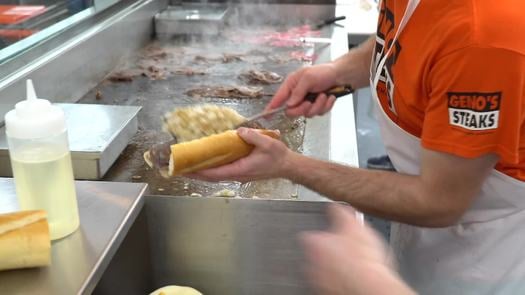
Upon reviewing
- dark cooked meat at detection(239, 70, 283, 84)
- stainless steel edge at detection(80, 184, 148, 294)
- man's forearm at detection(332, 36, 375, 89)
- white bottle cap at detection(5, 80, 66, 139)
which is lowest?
dark cooked meat at detection(239, 70, 283, 84)

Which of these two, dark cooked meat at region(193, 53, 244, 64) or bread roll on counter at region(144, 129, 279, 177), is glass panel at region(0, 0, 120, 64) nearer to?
dark cooked meat at region(193, 53, 244, 64)

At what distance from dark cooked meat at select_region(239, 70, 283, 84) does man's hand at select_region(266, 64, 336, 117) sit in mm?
573

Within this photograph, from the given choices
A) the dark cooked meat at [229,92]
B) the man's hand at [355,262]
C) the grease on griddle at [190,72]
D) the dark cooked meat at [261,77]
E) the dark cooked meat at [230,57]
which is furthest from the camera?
the dark cooked meat at [230,57]

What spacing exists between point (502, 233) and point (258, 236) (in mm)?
528

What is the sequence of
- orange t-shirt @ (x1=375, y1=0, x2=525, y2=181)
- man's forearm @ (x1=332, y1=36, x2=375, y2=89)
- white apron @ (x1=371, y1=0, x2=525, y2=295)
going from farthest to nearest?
1. man's forearm @ (x1=332, y1=36, x2=375, y2=89)
2. white apron @ (x1=371, y1=0, x2=525, y2=295)
3. orange t-shirt @ (x1=375, y1=0, x2=525, y2=181)

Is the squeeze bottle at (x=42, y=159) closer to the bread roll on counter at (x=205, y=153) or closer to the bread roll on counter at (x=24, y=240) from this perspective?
the bread roll on counter at (x=24, y=240)

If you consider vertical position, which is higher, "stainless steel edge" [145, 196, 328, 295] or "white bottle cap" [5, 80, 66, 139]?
"white bottle cap" [5, 80, 66, 139]

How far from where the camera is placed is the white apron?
123 centimetres

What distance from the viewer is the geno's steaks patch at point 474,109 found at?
990mm

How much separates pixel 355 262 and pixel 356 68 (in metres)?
0.87

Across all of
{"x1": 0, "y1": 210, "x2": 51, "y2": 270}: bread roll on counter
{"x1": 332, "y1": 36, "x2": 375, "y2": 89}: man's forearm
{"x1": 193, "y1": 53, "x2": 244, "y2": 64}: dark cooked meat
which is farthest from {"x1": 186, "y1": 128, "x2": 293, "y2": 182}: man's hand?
{"x1": 193, "y1": 53, "x2": 244, "y2": 64}: dark cooked meat

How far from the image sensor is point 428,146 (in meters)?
1.07

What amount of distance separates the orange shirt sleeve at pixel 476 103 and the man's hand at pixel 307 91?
1.54ft

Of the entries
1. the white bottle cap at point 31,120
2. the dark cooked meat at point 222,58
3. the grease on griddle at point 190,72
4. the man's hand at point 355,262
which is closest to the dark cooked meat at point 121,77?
the grease on griddle at point 190,72
